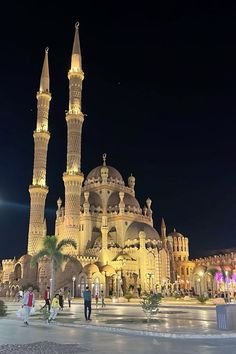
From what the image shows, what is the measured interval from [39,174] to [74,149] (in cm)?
791

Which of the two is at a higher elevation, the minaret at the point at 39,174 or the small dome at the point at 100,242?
the minaret at the point at 39,174

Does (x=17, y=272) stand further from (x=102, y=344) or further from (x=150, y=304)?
(x=102, y=344)

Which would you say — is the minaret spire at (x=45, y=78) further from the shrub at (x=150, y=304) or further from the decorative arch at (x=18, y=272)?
the shrub at (x=150, y=304)

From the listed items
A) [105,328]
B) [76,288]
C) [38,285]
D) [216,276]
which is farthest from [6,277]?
[105,328]

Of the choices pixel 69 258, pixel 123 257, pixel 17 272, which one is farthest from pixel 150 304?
pixel 17 272

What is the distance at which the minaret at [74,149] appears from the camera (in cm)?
6488

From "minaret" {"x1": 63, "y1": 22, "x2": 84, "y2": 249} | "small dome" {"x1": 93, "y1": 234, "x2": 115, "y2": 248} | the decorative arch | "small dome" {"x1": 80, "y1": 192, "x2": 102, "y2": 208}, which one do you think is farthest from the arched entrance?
"small dome" {"x1": 80, "y1": 192, "x2": 102, "y2": 208}

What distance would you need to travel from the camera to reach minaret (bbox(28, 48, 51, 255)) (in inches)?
2608

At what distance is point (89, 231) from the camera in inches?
2894

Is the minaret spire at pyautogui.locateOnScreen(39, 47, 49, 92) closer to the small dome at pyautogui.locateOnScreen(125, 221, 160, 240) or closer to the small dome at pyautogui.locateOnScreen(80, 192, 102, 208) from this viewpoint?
the small dome at pyautogui.locateOnScreen(80, 192, 102, 208)

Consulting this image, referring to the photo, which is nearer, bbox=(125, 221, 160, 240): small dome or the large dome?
bbox=(125, 221, 160, 240): small dome

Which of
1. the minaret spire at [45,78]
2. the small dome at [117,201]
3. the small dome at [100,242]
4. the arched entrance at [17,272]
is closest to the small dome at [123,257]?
the small dome at [100,242]

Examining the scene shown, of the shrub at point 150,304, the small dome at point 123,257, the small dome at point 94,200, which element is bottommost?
the shrub at point 150,304

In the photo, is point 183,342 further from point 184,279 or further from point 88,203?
point 184,279
